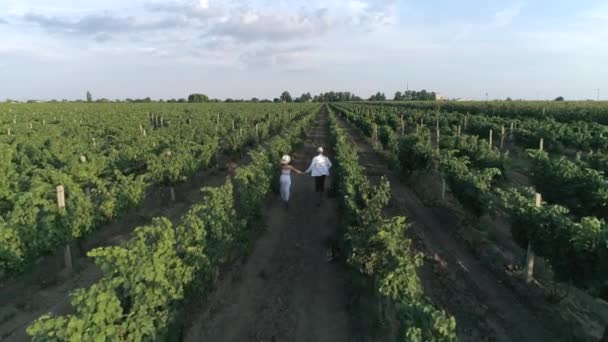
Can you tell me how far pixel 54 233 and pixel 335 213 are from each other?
7284 millimetres

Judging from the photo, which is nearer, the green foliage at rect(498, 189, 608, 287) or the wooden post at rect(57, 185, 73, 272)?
the green foliage at rect(498, 189, 608, 287)

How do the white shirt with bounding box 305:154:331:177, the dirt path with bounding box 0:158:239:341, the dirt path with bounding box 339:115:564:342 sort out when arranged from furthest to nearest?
the white shirt with bounding box 305:154:331:177, the dirt path with bounding box 0:158:239:341, the dirt path with bounding box 339:115:564:342

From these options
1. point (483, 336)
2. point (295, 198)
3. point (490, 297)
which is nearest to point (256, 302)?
point (483, 336)

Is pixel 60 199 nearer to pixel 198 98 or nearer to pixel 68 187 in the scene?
pixel 68 187

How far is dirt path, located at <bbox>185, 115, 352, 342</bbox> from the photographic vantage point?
638cm

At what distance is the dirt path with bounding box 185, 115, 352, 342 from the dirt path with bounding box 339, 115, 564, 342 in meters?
1.81

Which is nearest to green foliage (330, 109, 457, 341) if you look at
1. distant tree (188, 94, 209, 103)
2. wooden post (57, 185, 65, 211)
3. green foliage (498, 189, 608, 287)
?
green foliage (498, 189, 608, 287)

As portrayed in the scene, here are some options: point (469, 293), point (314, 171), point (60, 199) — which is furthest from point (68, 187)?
point (469, 293)

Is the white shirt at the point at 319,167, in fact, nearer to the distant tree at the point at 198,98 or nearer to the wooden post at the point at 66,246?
the wooden post at the point at 66,246

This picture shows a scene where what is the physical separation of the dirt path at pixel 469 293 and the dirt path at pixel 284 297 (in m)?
1.81

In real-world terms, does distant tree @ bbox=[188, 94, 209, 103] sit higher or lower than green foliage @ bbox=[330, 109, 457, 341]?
higher

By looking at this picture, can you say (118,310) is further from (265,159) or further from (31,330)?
(265,159)

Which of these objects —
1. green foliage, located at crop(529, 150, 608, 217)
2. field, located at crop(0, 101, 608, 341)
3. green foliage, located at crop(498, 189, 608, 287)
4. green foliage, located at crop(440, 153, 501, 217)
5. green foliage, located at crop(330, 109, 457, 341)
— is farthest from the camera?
green foliage, located at crop(440, 153, 501, 217)

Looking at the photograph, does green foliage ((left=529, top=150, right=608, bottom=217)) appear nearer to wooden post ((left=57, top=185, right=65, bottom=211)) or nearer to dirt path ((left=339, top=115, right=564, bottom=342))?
dirt path ((left=339, top=115, right=564, bottom=342))
